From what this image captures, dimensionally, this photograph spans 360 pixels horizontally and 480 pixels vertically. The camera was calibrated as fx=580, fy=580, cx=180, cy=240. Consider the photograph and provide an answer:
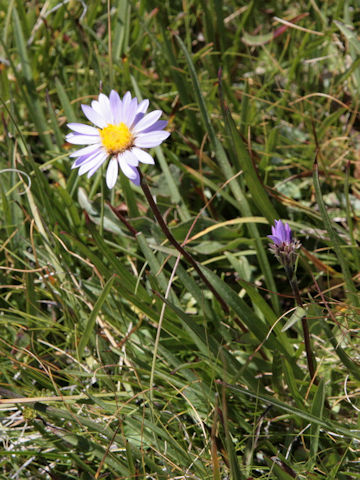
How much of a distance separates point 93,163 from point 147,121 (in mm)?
187

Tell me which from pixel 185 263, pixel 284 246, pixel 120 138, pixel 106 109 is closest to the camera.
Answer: pixel 284 246

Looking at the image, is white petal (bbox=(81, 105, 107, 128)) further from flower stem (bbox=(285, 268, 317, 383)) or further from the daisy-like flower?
flower stem (bbox=(285, 268, 317, 383))

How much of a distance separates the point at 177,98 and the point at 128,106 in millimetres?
1050

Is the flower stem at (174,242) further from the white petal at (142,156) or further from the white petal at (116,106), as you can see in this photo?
the white petal at (116,106)

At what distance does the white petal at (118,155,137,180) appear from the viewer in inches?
57.7

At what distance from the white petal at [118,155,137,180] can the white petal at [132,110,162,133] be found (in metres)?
0.10

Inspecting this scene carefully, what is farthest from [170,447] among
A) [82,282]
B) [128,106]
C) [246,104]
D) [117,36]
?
[117,36]

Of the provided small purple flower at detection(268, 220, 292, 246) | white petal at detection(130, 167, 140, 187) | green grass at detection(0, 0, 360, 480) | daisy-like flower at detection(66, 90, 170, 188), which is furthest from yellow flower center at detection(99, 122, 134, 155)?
small purple flower at detection(268, 220, 292, 246)

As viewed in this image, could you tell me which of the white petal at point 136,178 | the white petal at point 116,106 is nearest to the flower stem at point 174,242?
the white petal at point 136,178

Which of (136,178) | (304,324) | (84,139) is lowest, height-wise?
(304,324)

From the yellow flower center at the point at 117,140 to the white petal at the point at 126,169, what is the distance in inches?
1.1

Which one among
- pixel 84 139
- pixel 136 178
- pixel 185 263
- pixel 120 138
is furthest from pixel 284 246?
pixel 185 263

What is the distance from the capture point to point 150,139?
1.54 meters

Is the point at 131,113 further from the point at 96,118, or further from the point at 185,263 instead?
the point at 185,263
